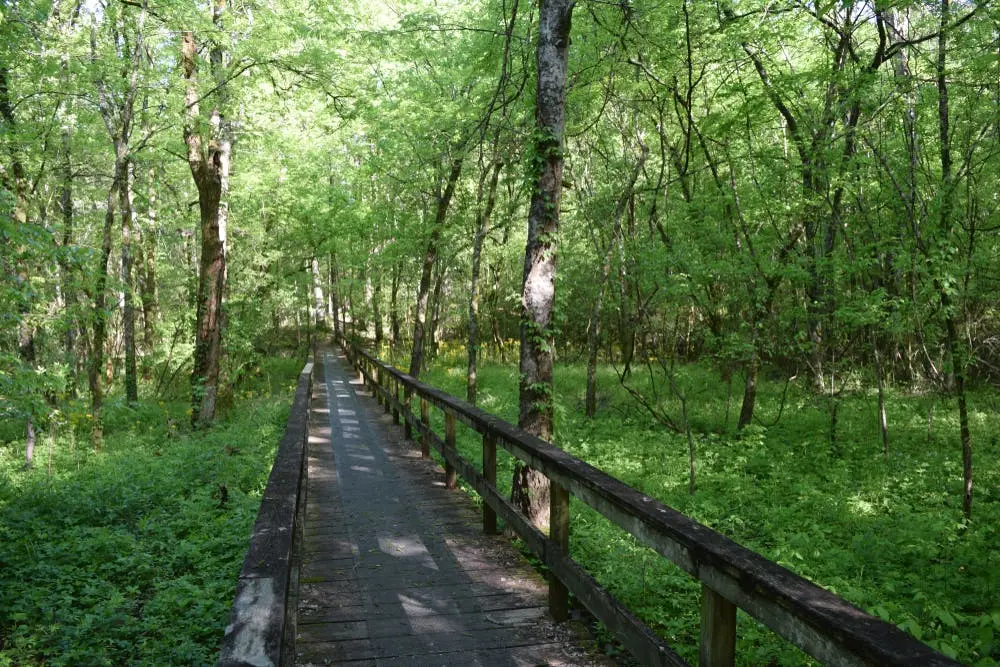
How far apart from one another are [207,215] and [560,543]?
11.8 metres

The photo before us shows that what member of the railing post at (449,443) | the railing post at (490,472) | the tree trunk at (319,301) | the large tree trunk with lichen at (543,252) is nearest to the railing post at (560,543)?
the railing post at (490,472)

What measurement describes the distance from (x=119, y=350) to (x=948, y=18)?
34.7 metres

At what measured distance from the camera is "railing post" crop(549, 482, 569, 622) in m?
3.82

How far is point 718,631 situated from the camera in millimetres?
2369

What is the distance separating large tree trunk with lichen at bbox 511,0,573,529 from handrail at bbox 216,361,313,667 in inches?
103

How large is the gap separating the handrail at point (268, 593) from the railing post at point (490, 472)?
1674 millimetres

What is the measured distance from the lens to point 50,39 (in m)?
12.6

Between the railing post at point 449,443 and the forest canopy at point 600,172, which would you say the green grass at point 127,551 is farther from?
the railing post at point 449,443

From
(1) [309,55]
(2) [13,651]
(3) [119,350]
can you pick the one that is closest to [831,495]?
(2) [13,651]

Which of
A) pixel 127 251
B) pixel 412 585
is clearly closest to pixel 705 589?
pixel 412 585

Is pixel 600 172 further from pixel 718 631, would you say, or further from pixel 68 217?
pixel 718 631

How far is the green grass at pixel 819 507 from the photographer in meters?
5.04

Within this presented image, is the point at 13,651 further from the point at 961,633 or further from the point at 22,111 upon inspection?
A: the point at 22,111

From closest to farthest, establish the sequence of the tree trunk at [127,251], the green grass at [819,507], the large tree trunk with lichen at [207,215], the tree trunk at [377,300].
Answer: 1. the green grass at [819,507]
2. the large tree trunk with lichen at [207,215]
3. the tree trunk at [127,251]
4. the tree trunk at [377,300]
